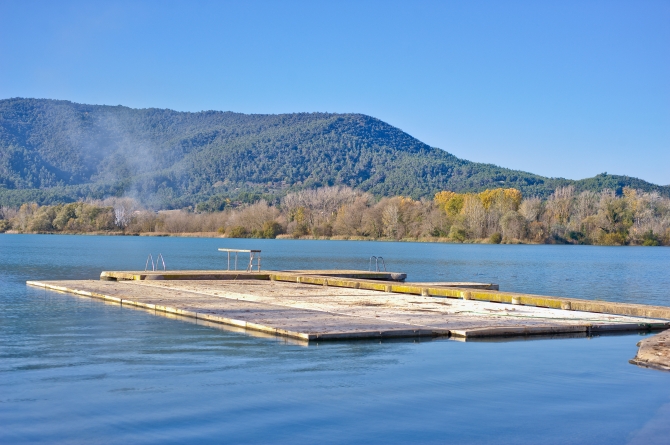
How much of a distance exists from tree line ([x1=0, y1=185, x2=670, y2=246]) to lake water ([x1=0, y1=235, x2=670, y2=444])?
96.5m

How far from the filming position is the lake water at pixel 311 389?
25.7 ft

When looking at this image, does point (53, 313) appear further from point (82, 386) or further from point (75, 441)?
point (75, 441)

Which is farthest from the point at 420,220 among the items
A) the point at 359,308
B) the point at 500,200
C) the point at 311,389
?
the point at 311,389

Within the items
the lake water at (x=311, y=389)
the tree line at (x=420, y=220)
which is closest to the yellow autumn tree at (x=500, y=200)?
the tree line at (x=420, y=220)

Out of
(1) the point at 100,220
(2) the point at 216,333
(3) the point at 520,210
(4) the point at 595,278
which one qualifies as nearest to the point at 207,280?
(2) the point at 216,333

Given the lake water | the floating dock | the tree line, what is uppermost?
the tree line

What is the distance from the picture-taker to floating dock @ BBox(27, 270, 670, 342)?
13.9m

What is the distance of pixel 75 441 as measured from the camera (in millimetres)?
7273

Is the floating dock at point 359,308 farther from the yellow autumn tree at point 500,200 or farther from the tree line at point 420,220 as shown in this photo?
the yellow autumn tree at point 500,200

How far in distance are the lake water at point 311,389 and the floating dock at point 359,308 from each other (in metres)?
0.56

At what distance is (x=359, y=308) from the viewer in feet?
55.7

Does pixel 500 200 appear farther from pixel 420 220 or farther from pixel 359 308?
pixel 359 308

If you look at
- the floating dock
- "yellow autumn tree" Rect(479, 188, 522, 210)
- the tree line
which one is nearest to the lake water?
the floating dock

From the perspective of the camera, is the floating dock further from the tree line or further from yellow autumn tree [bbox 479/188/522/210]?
yellow autumn tree [bbox 479/188/522/210]
